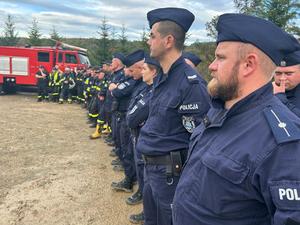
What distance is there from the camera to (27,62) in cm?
1650

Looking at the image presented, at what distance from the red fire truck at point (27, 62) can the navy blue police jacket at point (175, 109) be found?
562 inches

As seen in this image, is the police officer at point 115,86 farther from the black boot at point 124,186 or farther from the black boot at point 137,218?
the black boot at point 137,218

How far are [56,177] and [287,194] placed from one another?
16.3 feet

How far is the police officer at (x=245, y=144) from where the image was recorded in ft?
4.46

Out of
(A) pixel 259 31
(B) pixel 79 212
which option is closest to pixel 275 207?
(A) pixel 259 31

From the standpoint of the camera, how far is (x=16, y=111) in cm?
1226

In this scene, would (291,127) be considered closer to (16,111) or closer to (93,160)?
(93,160)

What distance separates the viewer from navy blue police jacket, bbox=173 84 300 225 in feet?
4.40

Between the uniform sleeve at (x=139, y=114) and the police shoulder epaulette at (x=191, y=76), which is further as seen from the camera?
the uniform sleeve at (x=139, y=114)

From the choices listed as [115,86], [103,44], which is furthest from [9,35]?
[115,86]

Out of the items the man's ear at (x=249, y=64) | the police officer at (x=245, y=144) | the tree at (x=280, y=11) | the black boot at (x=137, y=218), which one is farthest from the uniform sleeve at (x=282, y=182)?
the tree at (x=280, y=11)

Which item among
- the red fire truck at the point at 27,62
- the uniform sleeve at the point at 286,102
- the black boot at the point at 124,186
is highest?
the uniform sleeve at the point at 286,102

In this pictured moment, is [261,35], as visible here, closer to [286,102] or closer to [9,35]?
[286,102]

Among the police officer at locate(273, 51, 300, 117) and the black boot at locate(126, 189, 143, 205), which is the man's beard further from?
the black boot at locate(126, 189, 143, 205)
